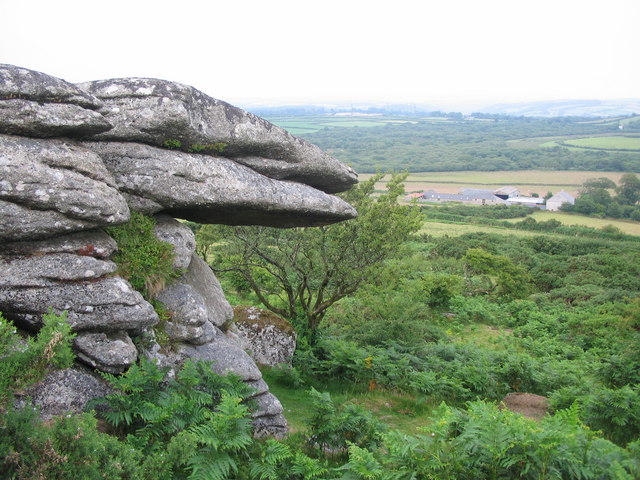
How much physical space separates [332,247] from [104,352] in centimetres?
1273

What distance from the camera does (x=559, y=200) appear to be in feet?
370

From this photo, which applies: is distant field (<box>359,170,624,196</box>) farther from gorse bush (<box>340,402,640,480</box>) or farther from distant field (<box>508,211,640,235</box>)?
gorse bush (<box>340,402,640,480</box>)

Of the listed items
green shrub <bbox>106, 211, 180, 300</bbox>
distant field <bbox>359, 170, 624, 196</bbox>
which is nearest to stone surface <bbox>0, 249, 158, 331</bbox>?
green shrub <bbox>106, 211, 180, 300</bbox>

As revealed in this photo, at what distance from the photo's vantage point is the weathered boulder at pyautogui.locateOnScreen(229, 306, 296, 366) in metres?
18.8

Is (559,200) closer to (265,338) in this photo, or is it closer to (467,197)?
(467,197)

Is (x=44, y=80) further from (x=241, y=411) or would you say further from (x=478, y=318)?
(x=478, y=318)

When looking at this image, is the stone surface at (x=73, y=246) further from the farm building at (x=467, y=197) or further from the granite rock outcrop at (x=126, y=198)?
the farm building at (x=467, y=197)

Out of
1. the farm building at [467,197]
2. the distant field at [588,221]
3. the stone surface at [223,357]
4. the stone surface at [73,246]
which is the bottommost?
the farm building at [467,197]

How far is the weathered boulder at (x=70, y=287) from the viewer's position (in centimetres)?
1006

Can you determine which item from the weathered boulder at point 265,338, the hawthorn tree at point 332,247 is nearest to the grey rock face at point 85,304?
the weathered boulder at point 265,338

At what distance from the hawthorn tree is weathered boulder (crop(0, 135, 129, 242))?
11295mm

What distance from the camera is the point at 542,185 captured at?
14150 centimetres

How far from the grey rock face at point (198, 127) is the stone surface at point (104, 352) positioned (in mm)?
5046

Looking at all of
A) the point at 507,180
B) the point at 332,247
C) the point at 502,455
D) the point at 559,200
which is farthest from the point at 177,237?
the point at 507,180
